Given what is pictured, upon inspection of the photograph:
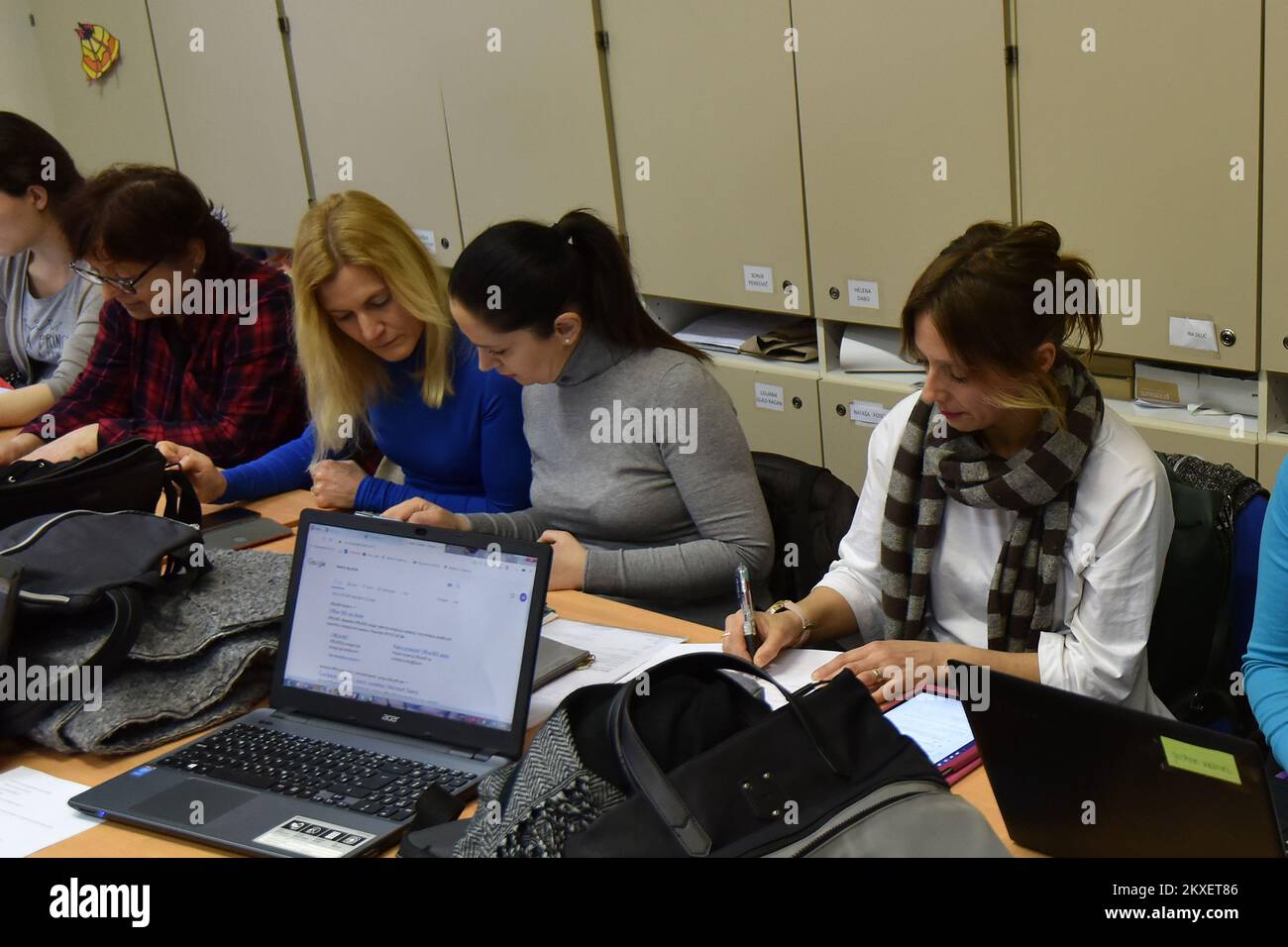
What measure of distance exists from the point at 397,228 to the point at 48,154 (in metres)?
1.29

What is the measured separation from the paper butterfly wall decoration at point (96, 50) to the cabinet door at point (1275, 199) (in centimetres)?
429

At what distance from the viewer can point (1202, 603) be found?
1.70m

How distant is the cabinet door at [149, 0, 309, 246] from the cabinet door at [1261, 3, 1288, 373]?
325cm

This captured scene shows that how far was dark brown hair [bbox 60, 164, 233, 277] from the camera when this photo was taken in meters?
2.65

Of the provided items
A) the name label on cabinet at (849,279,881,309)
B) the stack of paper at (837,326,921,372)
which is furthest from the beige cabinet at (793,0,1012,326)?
the stack of paper at (837,326,921,372)

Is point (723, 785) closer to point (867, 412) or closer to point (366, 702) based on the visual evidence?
point (366, 702)

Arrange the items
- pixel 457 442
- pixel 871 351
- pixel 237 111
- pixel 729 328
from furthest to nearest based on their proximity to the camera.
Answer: pixel 237 111
pixel 729 328
pixel 871 351
pixel 457 442

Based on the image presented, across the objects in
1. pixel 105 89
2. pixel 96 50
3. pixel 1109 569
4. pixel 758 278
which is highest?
pixel 96 50

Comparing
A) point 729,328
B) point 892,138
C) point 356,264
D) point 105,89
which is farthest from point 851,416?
point 105,89

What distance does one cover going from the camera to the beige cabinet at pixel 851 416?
3158 millimetres

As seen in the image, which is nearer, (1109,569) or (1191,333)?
(1109,569)

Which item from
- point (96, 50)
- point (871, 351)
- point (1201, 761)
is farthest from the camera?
point (96, 50)

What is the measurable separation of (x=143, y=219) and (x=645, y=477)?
123 centimetres

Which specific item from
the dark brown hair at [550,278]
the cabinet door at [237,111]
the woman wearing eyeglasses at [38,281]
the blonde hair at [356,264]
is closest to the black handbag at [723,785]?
the dark brown hair at [550,278]
